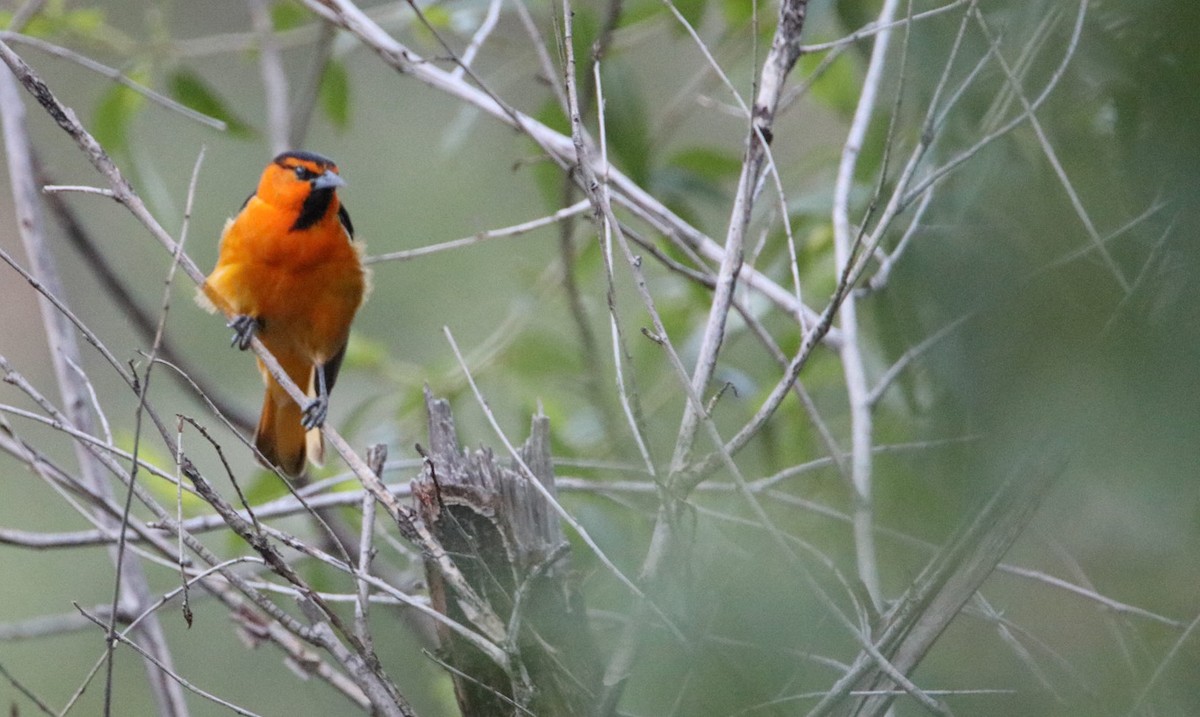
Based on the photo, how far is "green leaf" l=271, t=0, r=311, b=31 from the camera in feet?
15.9

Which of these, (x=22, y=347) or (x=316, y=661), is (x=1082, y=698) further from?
(x=22, y=347)

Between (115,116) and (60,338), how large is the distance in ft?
4.24

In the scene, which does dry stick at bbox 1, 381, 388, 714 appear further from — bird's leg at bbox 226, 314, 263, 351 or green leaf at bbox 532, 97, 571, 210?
green leaf at bbox 532, 97, 571, 210

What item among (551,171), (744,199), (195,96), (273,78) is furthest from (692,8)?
(273,78)

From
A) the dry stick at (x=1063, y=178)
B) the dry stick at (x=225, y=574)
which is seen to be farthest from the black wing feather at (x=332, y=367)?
the dry stick at (x=1063, y=178)

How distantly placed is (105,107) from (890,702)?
3536 mm

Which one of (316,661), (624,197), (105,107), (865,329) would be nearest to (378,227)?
Result: (105,107)

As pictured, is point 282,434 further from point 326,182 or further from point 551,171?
point 551,171

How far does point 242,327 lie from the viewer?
4.33 meters

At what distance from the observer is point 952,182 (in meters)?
1.54

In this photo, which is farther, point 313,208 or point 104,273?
point 104,273

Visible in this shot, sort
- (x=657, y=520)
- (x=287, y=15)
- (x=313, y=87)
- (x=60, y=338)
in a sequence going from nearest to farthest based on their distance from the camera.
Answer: (x=657, y=520), (x=60, y=338), (x=287, y=15), (x=313, y=87)

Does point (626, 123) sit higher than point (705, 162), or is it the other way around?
point (626, 123)

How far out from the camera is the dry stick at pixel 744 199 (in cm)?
228
